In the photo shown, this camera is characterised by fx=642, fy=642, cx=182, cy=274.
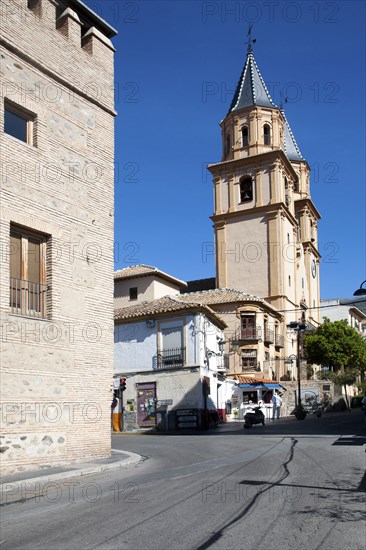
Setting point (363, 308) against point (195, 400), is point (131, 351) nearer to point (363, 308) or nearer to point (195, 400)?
point (195, 400)

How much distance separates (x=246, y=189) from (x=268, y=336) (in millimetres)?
14638

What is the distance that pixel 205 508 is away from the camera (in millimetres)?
8625

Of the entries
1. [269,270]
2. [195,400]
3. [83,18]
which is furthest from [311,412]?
[83,18]

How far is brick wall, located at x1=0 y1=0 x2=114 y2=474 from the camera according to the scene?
44.9ft

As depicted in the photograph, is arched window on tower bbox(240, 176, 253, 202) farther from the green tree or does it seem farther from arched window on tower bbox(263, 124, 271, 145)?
the green tree

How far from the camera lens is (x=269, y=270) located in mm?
54844

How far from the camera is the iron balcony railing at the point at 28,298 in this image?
14.0 m

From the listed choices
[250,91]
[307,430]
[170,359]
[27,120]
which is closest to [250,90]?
[250,91]

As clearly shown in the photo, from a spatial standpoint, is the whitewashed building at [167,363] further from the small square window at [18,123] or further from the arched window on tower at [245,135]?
the arched window on tower at [245,135]

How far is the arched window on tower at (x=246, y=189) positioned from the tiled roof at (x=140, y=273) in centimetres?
1464

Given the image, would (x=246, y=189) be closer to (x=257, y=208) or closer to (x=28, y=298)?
(x=257, y=208)

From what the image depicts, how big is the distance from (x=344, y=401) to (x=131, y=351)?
1947 centimetres

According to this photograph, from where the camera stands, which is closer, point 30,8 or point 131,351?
point 30,8

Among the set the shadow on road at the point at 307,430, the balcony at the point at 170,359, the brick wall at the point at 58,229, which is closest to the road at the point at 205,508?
the brick wall at the point at 58,229
